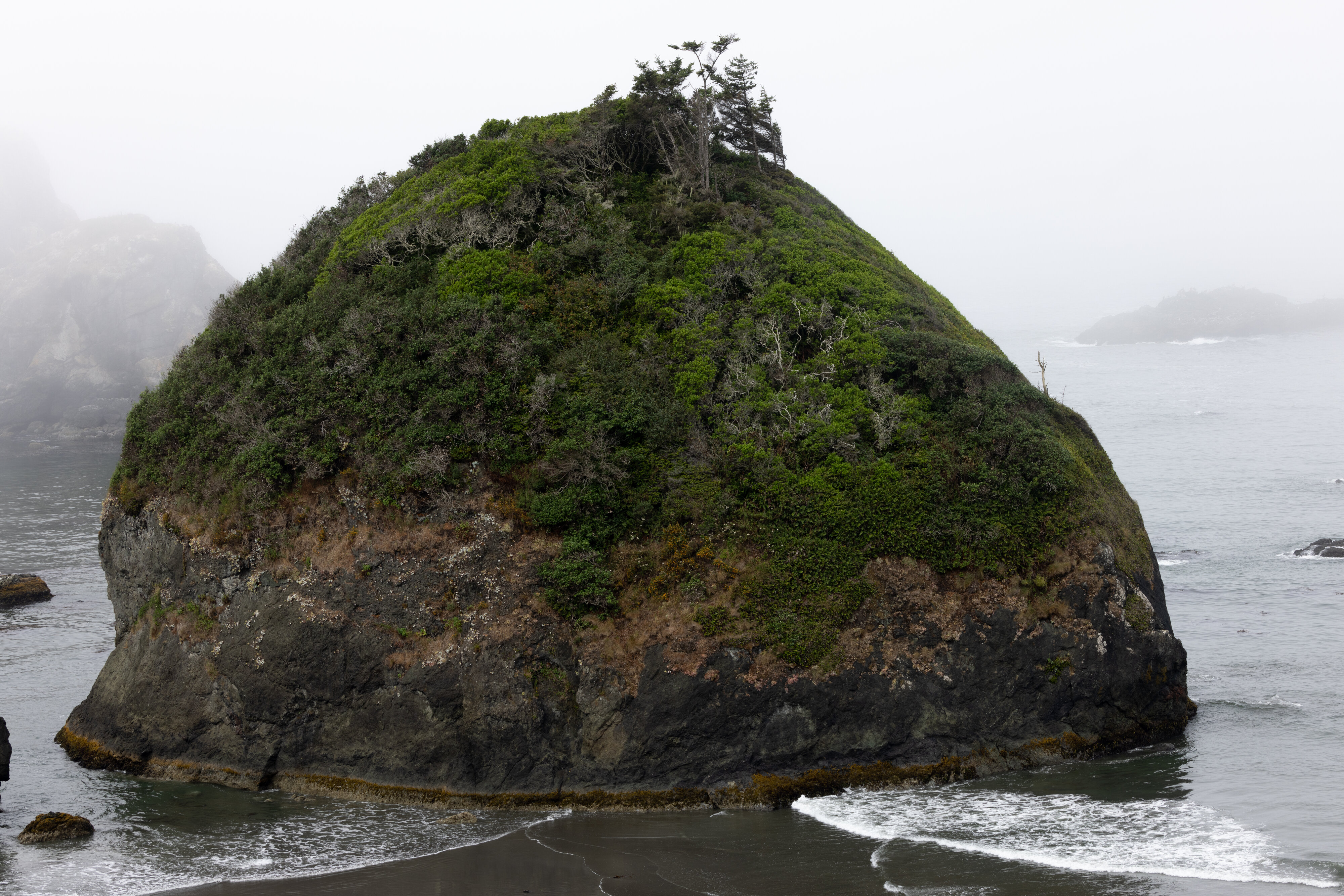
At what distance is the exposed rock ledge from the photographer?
1702cm

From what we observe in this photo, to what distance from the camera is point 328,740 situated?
18.1m

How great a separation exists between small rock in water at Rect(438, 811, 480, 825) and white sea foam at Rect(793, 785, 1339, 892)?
6.16m

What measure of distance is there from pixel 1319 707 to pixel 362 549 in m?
23.1

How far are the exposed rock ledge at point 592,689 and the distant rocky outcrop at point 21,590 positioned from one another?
61.3 ft

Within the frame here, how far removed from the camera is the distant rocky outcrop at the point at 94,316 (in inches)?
3888

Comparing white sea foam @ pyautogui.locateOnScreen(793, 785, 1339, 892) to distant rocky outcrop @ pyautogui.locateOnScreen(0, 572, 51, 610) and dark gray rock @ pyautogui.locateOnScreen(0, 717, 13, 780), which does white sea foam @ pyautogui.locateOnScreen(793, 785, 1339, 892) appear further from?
distant rocky outcrop @ pyautogui.locateOnScreen(0, 572, 51, 610)

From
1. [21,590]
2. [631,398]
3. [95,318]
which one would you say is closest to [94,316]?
[95,318]

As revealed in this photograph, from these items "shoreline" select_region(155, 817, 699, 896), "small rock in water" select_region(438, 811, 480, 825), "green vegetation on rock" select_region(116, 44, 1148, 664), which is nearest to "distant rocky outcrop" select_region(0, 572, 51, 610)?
"green vegetation on rock" select_region(116, 44, 1148, 664)

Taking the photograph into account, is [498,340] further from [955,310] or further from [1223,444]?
[1223,444]

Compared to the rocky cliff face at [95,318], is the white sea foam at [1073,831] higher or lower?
lower

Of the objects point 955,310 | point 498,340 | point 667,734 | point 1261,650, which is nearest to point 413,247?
point 498,340

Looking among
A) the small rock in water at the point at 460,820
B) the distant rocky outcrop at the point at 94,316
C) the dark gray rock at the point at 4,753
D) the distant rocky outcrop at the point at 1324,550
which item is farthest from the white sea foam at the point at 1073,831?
the distant rocky outcrop at the point at 94,316

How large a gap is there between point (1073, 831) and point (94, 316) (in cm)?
12933

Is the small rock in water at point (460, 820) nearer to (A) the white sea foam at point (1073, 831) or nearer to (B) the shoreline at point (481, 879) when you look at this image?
(B) the shoreline at point (481, 879)
